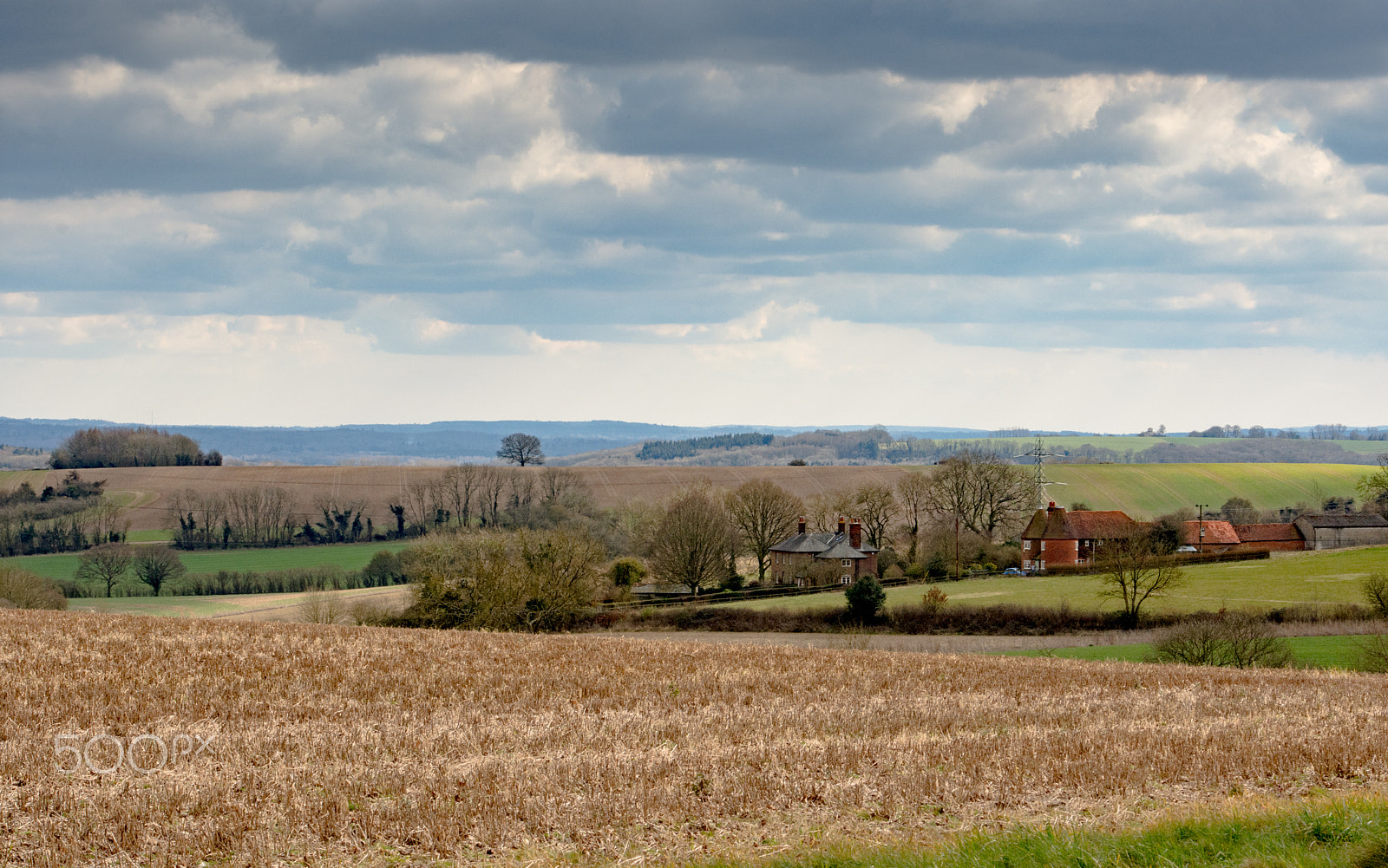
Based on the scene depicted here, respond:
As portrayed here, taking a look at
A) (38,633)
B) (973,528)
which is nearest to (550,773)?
(38,633)

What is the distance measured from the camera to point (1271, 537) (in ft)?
400

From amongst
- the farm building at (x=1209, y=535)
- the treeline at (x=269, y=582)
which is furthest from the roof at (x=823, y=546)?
the farm building at (x=1209, y=535)

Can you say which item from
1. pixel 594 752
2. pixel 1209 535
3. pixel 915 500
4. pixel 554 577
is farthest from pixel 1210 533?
pixel 594 752

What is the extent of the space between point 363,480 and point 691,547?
79169mm

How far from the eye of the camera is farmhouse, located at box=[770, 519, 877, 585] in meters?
94.2

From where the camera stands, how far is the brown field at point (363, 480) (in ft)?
457

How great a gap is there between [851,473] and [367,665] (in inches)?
5557

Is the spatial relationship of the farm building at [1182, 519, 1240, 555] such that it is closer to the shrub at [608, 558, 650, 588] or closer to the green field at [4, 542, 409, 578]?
the shrub at [608, 558, 650, 588]

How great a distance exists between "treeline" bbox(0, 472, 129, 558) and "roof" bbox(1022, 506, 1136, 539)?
323 feet

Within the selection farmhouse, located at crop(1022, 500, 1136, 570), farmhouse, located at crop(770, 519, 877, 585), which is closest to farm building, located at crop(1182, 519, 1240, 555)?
farmhouse, located at crop(1022, 500, 1136, 570)

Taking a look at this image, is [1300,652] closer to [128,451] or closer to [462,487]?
[462,487]

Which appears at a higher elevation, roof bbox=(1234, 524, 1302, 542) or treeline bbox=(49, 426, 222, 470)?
treeline bbox=(49, 426, 222, 470)

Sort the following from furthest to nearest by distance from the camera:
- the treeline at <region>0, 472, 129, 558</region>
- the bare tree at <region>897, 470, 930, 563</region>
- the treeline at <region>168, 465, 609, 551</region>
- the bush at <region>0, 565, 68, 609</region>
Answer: the treeline at <region>168, 465, 609, 551</region>, the treeline at <region>0, 472, 129, 558</region>, the bare tree at <region>897, 470, 930, 563</region>, the bush at <region>0, 565, 68, 609</region>

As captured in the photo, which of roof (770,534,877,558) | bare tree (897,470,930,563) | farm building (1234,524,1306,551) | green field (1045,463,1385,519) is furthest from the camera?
green field (1045,463,1385,519)
